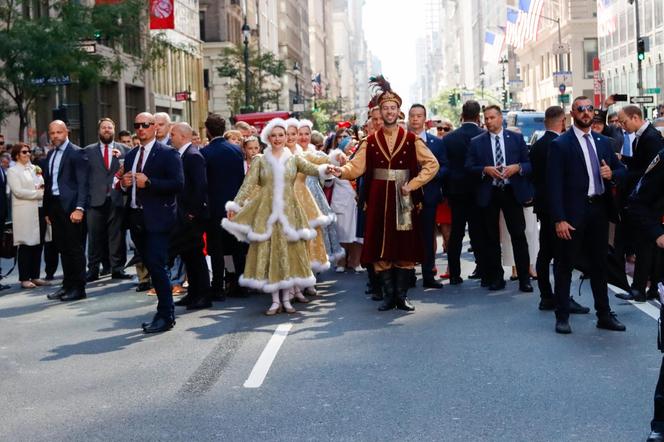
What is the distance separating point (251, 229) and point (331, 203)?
→ 4.39 metres

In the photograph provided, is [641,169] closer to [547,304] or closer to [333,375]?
[547,304]

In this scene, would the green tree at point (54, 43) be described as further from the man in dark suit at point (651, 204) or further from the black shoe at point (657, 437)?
the black shoe at point (657, 437)

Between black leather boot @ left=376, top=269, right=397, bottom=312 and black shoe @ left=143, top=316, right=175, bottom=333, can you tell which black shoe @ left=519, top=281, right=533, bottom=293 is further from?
black shoe @ left=143, top=316, right=175, bottom=333

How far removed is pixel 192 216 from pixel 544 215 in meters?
3.65

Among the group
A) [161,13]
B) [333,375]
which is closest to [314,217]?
[333,375]

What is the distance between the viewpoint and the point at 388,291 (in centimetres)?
1177

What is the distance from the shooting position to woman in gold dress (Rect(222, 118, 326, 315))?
11.9 m

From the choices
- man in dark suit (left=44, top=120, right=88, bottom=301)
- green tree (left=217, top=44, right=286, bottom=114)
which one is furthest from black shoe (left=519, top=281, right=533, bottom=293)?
green tree (left=217, top=44, right=286, bottom=114)

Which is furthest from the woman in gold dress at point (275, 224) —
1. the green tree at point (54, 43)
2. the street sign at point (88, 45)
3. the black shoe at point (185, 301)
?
the street sign at point (88, 45)

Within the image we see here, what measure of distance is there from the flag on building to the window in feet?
50.7

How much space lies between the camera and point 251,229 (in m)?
12.1

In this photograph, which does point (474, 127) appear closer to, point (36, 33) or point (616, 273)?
point (616, 273)

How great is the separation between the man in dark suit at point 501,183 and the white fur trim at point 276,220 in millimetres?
2208

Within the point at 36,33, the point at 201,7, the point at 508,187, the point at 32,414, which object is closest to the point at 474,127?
the point at 508,187
